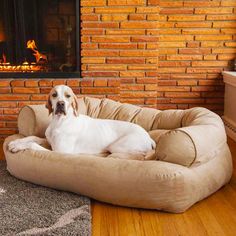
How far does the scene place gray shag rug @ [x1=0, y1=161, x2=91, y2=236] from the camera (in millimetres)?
1886

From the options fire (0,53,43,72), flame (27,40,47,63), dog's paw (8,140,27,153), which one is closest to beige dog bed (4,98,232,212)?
dog's paw (8,140,27,153)

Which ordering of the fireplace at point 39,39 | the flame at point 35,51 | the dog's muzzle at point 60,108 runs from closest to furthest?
the dog's muzzle at point 60,108 → the fireplace at point 39,39 → the flame at point 35,51

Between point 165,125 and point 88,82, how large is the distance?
96cm

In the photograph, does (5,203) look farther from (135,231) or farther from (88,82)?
(88,82)

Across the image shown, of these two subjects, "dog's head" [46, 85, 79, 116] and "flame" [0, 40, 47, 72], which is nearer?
"dog's head" [46, 85, 79, 116]

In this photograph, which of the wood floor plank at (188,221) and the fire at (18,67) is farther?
the fire at (18,67)

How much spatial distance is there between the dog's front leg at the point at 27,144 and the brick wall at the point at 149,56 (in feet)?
2.80

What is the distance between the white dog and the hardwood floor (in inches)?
18.4

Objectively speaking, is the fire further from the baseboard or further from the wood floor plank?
the baseboard

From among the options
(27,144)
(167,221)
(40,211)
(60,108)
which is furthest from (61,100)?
(167,221)

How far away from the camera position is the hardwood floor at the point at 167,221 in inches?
76.2

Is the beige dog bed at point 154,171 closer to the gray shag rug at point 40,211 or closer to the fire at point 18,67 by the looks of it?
the gray shag rug at point 40,211

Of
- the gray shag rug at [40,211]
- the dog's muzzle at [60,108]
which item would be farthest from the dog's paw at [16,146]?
the dog's muzzle at [60,108]

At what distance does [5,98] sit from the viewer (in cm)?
347
